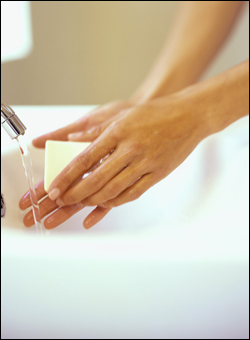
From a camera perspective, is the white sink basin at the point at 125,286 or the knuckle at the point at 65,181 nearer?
the white sink basin at the point at 125,286

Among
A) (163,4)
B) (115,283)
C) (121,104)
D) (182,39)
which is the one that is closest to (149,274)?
(115,283)

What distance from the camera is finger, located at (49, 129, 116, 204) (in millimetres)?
597

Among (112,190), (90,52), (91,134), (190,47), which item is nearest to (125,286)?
(112,190)

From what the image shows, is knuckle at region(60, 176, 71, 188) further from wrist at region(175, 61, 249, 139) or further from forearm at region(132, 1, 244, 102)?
forearm at region(132, 1, 244, 102)

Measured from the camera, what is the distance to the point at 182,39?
100 centimetres

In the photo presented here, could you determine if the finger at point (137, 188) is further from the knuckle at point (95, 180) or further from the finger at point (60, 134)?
the finger at point (60, 134)

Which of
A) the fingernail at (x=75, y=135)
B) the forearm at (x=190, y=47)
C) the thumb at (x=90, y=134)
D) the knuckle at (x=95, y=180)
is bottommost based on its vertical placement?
the knuckle at (x=95, y=180)

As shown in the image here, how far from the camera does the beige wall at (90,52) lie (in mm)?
2004

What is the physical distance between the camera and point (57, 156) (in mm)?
647

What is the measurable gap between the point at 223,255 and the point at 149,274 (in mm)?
78

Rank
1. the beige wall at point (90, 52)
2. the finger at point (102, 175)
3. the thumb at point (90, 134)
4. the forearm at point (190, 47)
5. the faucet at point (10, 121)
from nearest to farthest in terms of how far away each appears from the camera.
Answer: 1. the faucet at point (10, 121)
2. the finger at point (102, 175)
3. the thumb at point (90, 134)
4. the forearm at point (190, 47)
5. the beige wall at point (90, 52)

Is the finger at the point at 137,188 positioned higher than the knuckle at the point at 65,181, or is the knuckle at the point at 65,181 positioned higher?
the knuckle at the point at 65,181

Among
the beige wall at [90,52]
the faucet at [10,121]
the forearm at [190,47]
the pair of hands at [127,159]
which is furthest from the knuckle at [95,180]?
the beige wall at [90,52]

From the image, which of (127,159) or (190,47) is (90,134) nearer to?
(127,159)
